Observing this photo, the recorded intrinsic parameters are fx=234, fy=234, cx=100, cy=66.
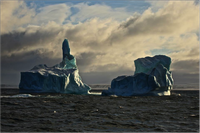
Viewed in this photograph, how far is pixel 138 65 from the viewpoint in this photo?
4178cm

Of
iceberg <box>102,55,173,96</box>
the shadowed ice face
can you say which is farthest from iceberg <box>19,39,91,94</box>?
iceberg <box>102,55,173,96</box>

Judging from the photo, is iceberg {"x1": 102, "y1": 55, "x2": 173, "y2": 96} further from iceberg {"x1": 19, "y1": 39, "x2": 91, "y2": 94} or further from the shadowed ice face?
the shadowed ice face

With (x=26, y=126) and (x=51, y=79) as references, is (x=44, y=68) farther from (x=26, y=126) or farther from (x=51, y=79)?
(x=26, y=126)

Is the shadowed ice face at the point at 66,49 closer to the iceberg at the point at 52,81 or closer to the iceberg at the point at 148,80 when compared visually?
the iceberg at the point at 52,81

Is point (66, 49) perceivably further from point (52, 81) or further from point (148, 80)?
point (148, 80)

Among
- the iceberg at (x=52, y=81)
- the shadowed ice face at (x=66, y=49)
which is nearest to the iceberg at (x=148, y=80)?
the iceberg at (x=52, y=81)

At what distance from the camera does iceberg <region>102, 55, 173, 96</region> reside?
36750 millimetres

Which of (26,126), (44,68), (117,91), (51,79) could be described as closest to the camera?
(26,126)

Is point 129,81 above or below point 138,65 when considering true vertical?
below

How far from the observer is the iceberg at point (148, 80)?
36750 millimetres

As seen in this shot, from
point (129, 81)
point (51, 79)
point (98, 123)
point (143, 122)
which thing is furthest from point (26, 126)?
point (51, 79)

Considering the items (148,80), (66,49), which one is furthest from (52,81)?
(148,80)

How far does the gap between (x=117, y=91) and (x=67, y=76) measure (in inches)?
368

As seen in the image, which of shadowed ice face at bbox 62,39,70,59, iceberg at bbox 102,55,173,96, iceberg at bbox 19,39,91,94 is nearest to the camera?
iceberg at bbox 102,55,173,96
